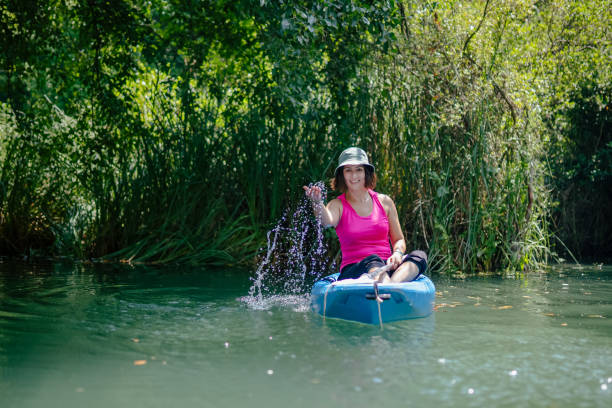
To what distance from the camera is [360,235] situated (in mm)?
5309

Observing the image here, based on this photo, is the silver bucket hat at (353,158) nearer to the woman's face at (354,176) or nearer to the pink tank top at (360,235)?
the woman's face at (354,176)

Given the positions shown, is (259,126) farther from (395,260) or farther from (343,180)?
(395,260)

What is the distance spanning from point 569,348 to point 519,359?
0.53 m

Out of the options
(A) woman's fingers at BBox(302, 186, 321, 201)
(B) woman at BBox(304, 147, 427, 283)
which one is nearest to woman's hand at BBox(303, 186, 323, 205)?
(A) woman's fingers at BBox(302, 186, 321, 201)

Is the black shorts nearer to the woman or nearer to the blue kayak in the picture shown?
the woman

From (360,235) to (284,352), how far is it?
1.66m


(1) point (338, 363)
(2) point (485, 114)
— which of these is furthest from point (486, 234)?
(1) point (338, 363)

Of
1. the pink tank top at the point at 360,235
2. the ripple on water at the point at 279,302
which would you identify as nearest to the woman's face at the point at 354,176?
the pink tank top at the point at 360,235

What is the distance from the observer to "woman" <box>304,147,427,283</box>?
517 cm

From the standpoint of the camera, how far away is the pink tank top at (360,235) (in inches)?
209

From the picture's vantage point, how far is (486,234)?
827 centimetres

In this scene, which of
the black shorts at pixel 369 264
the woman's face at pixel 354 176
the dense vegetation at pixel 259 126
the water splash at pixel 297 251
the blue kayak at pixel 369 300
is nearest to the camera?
the blue kayak at pixel 369 300

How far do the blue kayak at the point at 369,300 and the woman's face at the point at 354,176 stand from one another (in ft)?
2.98

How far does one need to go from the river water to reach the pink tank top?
0.62 m
